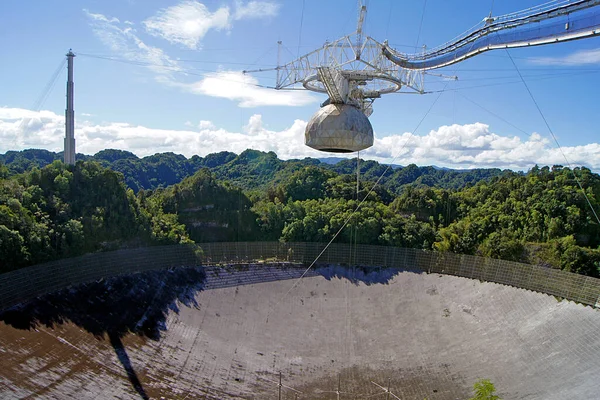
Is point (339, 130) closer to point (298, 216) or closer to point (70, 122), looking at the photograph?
point (70, 122)

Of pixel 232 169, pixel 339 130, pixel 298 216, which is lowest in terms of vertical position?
pixel 298 216

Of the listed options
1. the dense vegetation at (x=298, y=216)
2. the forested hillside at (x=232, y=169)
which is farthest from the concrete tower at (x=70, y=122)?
the forested hillside at (x=232, y=169)

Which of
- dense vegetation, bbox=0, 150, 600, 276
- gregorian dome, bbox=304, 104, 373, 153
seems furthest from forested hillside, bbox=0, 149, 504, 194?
gregorian dome, bbox=304, 104, 373, 153

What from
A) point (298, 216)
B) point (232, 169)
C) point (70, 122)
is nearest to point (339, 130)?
point (70, 122)

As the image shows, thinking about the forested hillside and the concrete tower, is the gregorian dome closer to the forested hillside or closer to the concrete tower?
the concrete tower

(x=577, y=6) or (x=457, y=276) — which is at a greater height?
(x=577, y=6)

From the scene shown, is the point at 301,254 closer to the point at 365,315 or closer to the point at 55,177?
the point at 365,315

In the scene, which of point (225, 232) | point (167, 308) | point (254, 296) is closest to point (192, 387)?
point (167, 308)
